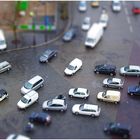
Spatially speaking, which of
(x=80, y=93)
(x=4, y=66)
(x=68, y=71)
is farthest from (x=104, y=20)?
(x=80, y=93)

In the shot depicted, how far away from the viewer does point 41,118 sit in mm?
49188

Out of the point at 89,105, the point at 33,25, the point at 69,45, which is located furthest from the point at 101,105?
the point at 33,25

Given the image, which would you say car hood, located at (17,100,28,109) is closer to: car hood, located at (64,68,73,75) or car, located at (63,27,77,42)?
car hood, located at (64,68,73,75)

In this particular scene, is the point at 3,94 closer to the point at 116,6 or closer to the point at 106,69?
the point at 106,69

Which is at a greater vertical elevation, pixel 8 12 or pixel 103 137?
pixel 8 12

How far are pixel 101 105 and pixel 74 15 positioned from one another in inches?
1207

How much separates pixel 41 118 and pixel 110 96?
1058 centimetres

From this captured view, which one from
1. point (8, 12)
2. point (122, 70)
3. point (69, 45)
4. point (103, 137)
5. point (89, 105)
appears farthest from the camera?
point (8, 12)

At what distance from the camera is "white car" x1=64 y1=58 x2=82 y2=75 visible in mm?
59719

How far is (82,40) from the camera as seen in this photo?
230 feet

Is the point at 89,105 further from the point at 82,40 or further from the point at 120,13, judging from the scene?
the point at 120,13

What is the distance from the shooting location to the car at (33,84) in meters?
55.3

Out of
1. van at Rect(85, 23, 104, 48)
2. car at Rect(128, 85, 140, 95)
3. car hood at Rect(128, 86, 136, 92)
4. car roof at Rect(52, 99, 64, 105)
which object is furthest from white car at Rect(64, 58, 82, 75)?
car at Rect(128, 85, 140, 95)

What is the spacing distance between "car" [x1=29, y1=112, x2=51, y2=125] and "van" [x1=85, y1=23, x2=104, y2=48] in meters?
21.4
